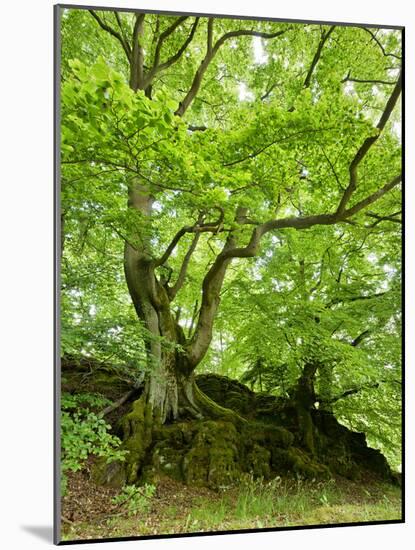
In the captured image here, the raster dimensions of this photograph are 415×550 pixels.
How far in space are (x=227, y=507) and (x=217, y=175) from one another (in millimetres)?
2245

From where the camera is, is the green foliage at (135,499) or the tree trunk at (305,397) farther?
the tree trunk at (305,397)

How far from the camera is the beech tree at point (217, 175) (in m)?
3.41

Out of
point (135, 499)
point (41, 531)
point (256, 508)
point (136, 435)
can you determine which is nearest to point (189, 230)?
point (136, 435)

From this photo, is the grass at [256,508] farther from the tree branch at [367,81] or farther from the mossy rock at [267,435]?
the tree branch at [367,81]

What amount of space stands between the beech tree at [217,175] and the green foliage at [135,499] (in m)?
0.60

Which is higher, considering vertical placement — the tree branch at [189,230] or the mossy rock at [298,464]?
the tree branch at [189,230]

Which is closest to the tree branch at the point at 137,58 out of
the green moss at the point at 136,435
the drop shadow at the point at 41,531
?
the green moss at the point at 136,435

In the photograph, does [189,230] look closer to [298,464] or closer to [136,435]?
[136,435]

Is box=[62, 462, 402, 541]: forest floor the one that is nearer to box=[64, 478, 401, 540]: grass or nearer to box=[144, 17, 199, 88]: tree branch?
box=[64, 478, 401, 540]: grass

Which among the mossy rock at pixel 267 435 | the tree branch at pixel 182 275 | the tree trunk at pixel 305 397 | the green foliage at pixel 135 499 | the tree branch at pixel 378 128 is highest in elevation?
the tree branch at pixel 378 128

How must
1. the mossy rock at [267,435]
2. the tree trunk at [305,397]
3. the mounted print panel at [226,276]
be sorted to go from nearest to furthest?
the mounted print panel at [226,276] < the mossy rock at [267,435] < the tree trunk at [305,397]

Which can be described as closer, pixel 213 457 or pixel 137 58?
pixel 137 58

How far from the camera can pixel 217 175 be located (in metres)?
3.45
